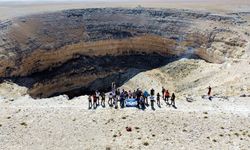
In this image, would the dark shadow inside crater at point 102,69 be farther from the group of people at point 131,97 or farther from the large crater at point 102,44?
the group of people at point 131,97

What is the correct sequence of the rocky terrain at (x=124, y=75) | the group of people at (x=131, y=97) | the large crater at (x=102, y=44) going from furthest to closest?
1. the large crater at (x=102, y=44)
2. the group of people at (x=131, y=97)
3. the rocky terrain at (x=124, y=75)

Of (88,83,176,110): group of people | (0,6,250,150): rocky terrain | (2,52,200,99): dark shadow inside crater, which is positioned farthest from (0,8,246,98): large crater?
(88,83,176,110): group of people

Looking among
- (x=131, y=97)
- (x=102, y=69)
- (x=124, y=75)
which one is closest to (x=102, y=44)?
(x=102, y=69)

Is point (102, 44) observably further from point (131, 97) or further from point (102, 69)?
point (131, 97)

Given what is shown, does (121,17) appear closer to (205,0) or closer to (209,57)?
(209,57)

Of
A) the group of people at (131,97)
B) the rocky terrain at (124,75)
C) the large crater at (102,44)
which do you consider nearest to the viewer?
the rocky terrain at (124,75)

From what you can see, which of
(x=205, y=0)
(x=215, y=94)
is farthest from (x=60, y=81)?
(x=205, y=0)

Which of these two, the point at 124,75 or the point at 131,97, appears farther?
the point at 124,75

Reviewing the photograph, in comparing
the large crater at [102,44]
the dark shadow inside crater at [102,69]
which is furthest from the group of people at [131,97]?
the dark shadow inside crater at [102,69]
